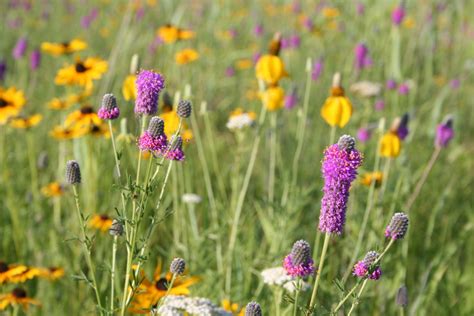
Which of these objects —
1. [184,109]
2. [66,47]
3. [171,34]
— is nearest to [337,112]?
[184,109]

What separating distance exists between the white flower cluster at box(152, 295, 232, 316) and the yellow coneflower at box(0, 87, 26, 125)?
131 centimetres

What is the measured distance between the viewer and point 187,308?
1496 millimetres

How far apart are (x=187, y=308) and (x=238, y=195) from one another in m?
1.32

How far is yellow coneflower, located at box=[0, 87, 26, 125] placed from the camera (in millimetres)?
2549

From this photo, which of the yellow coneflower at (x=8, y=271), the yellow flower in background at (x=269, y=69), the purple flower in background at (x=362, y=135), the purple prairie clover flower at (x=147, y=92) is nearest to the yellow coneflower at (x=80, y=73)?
the yellow flower in background at (x=269, y=69)

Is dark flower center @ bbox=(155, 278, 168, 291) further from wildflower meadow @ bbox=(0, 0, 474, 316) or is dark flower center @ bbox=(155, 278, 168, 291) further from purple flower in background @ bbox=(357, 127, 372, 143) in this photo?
purple flower in background @ bbox=(357, 127, 372, 143)

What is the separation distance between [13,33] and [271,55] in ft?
13.0

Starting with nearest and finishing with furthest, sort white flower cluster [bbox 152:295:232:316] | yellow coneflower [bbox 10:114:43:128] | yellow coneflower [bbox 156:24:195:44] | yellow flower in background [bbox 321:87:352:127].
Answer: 1. white flower cluster [bbox 152:295:232:316]
2. yellow flower in background [bbox 321:87:352:127]
3. yellow coneflower [bbox 10:114:43:128]
4. yellow coneflower [bbox 156:24:195:44]

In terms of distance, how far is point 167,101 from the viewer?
2.12 m

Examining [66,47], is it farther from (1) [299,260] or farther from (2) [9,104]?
(1) [299,260]

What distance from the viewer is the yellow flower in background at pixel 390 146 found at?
215 cm

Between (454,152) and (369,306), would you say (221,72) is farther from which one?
(369,306)

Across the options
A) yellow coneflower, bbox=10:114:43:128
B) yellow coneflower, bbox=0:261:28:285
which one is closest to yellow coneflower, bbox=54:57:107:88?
yellow coneflower, bbox=10:114:43:128

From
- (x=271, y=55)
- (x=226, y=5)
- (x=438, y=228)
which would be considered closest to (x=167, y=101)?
(x=271, y=55)
